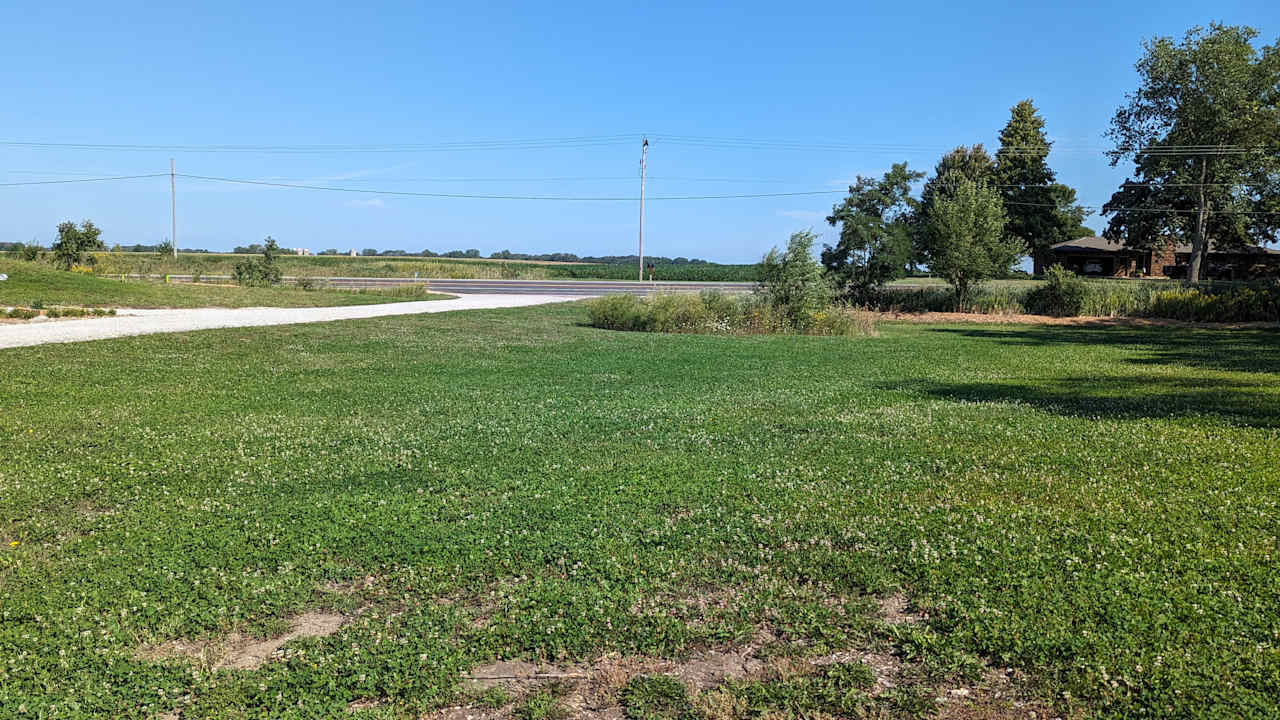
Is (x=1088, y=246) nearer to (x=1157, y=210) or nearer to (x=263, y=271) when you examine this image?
(x=1157, y=210)

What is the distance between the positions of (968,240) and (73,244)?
148ft

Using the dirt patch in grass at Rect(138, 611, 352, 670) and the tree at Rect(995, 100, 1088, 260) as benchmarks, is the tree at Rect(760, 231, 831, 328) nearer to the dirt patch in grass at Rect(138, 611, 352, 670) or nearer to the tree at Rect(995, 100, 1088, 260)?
the dirt patch in grass at Rect(138, 611, 352, 670)

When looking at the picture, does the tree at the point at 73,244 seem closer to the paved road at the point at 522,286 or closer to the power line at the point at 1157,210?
the paved road at the point at 522,286

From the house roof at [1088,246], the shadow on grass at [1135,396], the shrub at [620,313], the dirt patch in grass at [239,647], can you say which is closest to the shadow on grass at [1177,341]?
the shadow on grass at [1135,396]

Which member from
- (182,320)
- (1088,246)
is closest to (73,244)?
(182,320)

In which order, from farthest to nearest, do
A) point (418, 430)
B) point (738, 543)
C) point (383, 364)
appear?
point (383, 364) → point (418, 430) → point (738, 543)

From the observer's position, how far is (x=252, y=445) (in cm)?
823

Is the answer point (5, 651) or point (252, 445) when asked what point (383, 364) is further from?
point (5, 651)

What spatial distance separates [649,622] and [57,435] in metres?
7.50

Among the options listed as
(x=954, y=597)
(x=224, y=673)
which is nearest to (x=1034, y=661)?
(x=954, y=597)

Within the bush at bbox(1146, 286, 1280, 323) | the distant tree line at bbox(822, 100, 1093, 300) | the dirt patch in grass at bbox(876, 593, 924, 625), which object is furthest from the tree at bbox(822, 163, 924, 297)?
the dirt patch in grass at bbox(876, 593, 924, 625)

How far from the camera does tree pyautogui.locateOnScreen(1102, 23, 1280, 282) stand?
151 feet

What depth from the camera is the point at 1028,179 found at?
2422 inches

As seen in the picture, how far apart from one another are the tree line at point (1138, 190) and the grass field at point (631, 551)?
2958cm
